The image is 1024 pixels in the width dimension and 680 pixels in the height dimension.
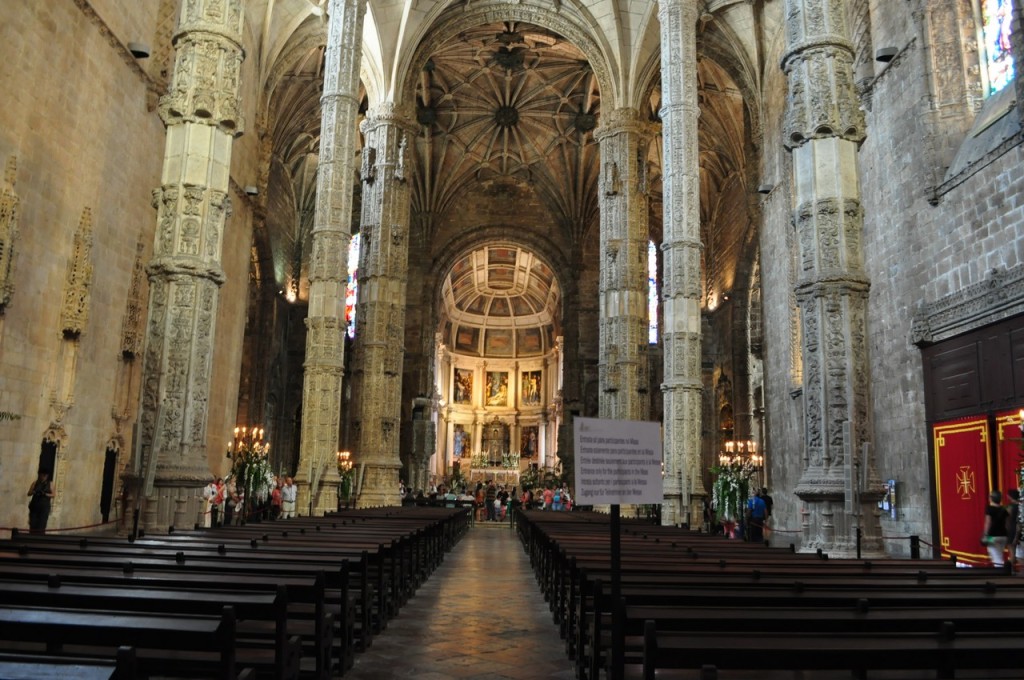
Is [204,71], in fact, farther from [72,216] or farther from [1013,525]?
[1013,525]

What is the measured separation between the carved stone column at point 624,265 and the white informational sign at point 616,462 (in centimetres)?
1919

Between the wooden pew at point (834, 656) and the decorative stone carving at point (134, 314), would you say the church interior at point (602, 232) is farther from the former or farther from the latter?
the wooden pew at point (834, 656)

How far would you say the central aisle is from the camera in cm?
621

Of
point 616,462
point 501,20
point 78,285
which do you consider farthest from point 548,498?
point 616,462

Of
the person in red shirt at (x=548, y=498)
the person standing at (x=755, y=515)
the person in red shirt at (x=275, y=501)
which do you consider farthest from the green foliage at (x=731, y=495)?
the person in red shirt at (x=548, y=498)

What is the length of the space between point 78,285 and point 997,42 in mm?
17623

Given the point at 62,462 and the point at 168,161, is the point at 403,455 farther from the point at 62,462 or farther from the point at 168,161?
the point at 168,161

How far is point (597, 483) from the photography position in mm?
4176

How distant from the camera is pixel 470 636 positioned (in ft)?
25.1

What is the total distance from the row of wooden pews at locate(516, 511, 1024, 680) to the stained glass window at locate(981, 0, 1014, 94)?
11491mm

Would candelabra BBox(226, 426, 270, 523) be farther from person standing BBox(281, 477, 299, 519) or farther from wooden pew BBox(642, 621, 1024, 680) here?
wooden pew BBox(642, 621, 1024, 680)

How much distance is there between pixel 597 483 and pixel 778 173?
21.4 meters

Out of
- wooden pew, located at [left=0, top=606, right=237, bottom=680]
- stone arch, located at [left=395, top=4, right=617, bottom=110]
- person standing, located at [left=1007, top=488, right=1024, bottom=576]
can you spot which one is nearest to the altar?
stone arch, located at [left=395, top=4, right=617, bottom=110]

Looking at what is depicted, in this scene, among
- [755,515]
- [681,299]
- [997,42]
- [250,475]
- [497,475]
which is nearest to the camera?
[997,42]
